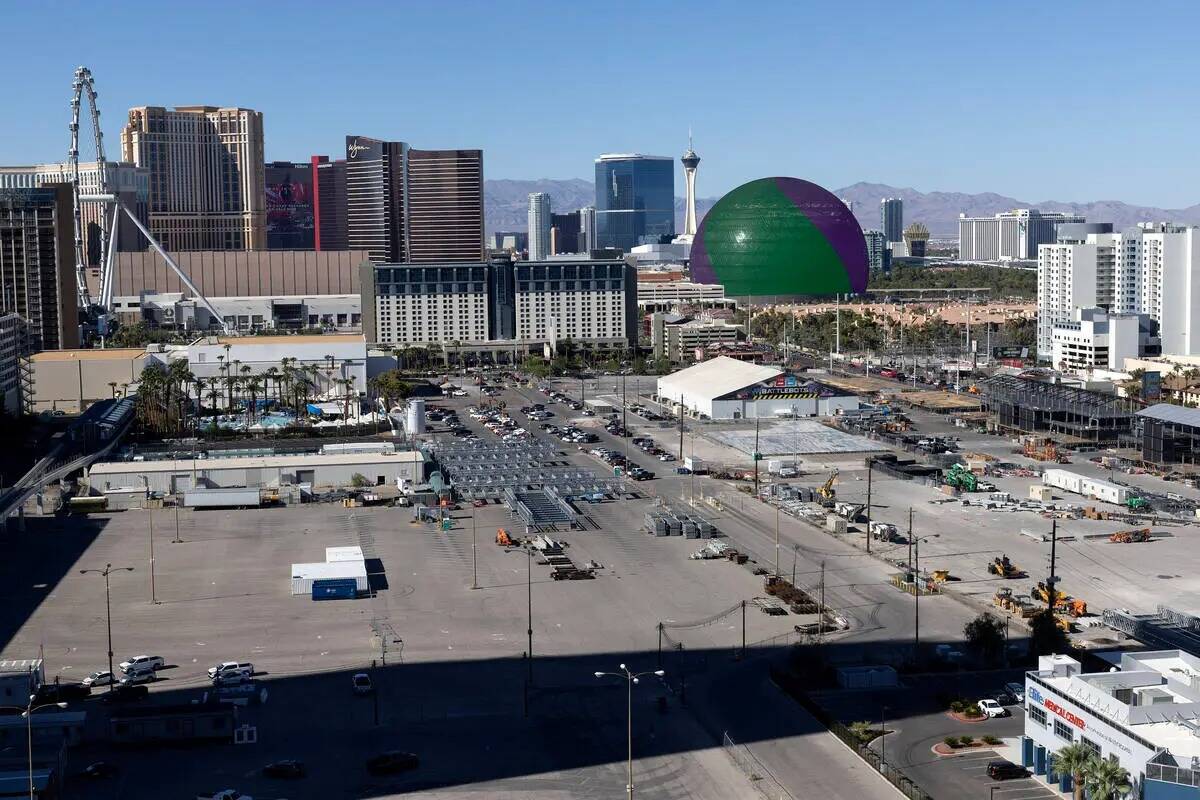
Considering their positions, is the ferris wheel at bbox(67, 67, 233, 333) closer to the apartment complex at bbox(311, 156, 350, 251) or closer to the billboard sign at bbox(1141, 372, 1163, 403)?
the apartment complex at bbox(311, 156, 350, 251)

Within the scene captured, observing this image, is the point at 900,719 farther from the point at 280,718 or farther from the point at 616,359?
the point at 616,359

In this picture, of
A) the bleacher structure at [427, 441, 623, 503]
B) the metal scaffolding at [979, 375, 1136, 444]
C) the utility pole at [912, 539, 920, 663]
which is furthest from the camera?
the metal scaffolding at [979, 375, 1136, 444]

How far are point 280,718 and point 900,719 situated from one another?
20.0 feet

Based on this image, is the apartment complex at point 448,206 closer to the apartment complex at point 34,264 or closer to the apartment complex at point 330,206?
the apartment complex at point 330,206

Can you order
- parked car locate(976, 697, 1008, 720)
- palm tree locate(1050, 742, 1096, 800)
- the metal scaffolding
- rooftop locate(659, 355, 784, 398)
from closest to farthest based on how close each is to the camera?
palm tree locate(1050, 742, 1096, 800) < parked car locate(976, 697, 1008, 720) < the metal scaffolding < rooftop locate(659, 355, 784, 398)

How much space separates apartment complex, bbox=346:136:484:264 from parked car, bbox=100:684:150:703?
6520 centimetres

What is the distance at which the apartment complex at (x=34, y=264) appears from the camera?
50.8 metres

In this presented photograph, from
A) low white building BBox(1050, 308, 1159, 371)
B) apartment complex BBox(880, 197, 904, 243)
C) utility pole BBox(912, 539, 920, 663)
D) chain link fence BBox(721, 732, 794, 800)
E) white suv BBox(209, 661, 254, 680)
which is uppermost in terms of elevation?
apartment complex BBox(880, 197, 904, 243)

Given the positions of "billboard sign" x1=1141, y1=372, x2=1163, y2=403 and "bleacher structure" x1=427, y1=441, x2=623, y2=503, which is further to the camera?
"billboard sign" x1=1141, y1=372, x2=1163, y2=403

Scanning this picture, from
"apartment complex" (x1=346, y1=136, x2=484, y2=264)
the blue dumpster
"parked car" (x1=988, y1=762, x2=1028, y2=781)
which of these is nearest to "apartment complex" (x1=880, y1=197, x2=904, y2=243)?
"apartment complex" (x1=346, y1=136, x2=484, y2=264)

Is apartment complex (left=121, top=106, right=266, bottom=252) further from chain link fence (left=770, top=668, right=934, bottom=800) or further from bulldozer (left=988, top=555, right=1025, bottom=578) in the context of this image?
chain link fence (left=770, top=668, right=934, bottom=800)

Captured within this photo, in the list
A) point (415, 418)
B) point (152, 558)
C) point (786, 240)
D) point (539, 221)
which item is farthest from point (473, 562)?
point (539, 221)

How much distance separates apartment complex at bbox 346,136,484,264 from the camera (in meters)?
82.3

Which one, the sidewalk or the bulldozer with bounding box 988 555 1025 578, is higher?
the bulldozer with bounding box 988 555 1025 578
